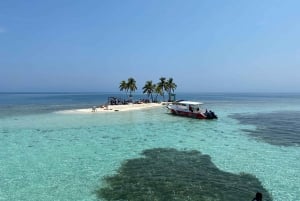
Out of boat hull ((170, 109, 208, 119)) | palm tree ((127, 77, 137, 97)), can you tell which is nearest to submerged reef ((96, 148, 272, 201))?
boat hull ((170, 109, 208, 119))

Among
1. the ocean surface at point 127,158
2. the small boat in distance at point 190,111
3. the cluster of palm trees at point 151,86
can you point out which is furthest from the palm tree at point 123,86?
the ocean surface at point 127,158

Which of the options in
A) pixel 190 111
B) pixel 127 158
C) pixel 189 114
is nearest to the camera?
pixel 127 158

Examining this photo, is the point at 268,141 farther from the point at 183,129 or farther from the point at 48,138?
the point at 48,138

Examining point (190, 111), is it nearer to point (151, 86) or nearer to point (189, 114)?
point (189, 114)

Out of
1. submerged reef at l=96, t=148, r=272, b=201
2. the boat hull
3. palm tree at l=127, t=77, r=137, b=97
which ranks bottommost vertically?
submerged reef at l=96, t=148, r=272, b=201

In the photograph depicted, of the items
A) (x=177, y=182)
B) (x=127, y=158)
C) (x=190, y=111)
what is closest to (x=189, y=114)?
(x=190, y=111)

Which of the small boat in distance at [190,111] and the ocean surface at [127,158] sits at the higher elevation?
the small boat in distance at [190,111]

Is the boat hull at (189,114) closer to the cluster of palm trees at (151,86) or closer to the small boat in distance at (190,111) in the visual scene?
the small boat in distance at (190,111)

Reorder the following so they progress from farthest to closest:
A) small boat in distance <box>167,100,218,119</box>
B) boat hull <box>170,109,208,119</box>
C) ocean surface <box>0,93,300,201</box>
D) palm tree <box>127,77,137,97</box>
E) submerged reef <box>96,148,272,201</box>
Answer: palm tree <box>127,77,137,97</box>, boat hull <box>170,109,208,119</box>, small boat in distance <box>167,100,218,119</box>, ocean surface <box>0,93,300,201</box>, submerged reef <box>96,148,272,201</box>

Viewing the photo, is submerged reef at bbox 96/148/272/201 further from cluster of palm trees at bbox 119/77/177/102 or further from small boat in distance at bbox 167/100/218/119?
cluster of palm trees at bbox 119/77/177/102
